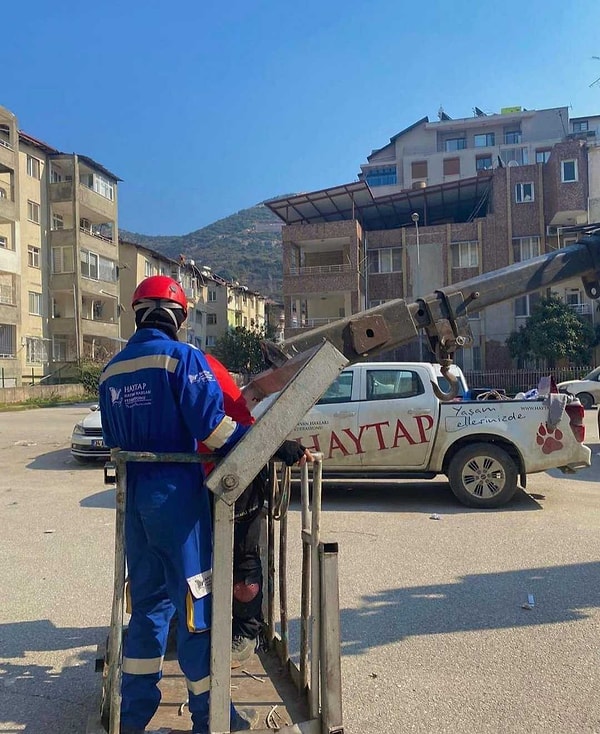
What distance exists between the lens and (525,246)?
1619 inches

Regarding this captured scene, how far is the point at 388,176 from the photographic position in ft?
228

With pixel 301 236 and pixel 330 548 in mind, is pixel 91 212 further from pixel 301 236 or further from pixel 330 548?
pixel 330 548

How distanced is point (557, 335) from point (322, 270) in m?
14.9

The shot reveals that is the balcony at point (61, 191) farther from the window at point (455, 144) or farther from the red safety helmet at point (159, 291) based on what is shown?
the window at point (455, 144)

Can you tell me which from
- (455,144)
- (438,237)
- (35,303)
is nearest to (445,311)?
(438,237)

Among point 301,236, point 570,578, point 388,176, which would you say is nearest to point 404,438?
point 570,578

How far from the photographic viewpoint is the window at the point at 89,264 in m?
44.2

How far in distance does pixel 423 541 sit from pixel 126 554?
4.41 meters

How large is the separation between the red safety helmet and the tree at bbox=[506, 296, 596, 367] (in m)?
34.8

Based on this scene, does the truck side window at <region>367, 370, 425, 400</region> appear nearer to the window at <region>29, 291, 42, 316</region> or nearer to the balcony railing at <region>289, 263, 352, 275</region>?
the balcony railing at <region>289, 263, 352, 275</region>

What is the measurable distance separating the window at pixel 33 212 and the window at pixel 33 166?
188 centimetres

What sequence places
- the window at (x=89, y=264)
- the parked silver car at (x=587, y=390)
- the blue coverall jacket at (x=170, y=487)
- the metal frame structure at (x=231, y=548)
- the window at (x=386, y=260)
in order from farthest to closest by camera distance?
the window at (x=89, y=264)
the window at (x=386, y=260)
the parked silver car at (x=587, y=390)
the blue coverall jacket at (x=170, y=487)
the metal frame structure at (x=231, y=548)

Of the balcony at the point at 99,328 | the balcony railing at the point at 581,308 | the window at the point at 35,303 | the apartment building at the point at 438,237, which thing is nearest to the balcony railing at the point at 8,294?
the window at the point at 35,303

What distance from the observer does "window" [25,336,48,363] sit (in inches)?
1612
